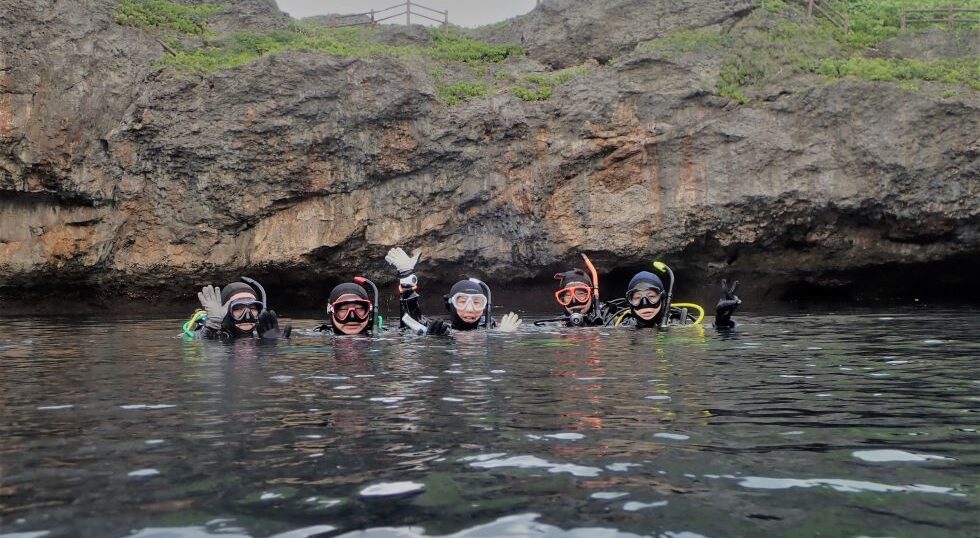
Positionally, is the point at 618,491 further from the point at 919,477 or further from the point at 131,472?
the point at 131,472

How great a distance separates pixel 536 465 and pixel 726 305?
7.12 meters

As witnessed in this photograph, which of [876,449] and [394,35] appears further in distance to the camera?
[394,35]

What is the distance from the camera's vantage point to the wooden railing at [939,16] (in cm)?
2089

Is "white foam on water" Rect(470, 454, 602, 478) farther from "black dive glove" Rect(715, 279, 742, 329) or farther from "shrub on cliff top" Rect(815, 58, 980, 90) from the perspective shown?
"shrub on cliff top" Rect(815, 58, 980, 90)

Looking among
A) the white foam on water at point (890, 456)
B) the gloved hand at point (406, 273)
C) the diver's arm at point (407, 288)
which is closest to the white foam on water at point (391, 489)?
the white foam on water at point (890, 456)

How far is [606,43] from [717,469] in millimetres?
19669

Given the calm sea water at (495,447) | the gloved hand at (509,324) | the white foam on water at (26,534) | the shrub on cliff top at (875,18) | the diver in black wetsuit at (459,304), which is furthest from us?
the shrub on cliff top at (875,18)

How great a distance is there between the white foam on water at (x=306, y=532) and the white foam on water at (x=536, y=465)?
818 mm

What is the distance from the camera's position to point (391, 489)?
2.71 meters

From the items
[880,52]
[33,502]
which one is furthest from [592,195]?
[33,502]

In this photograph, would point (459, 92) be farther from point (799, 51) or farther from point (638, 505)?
point (638, 505)

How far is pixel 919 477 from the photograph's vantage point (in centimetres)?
286

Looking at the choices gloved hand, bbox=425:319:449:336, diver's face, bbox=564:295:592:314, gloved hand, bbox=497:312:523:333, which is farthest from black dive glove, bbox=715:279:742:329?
gloved hand, bbox=425:319:449:336

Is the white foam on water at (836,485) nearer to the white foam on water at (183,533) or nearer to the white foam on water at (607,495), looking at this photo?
the white foam on water at (607,495)
